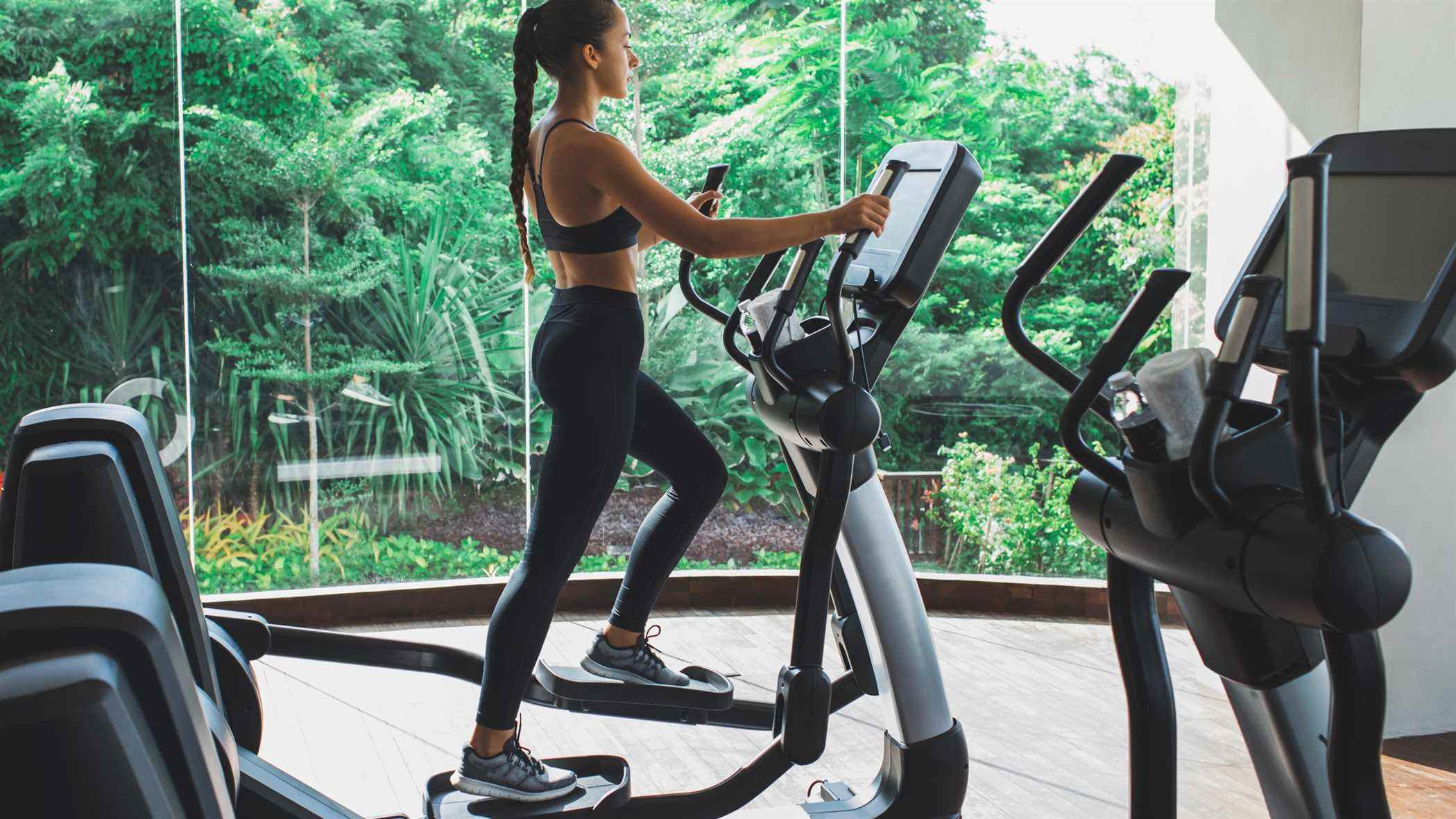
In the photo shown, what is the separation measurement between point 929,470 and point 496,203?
6.70ft

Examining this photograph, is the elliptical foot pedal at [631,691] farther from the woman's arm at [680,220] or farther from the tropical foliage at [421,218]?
the tropical foliage at [421,218]

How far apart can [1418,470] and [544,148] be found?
7.88 ft

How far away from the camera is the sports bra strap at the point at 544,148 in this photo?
220 cm

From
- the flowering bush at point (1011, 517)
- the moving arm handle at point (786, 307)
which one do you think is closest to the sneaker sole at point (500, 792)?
the moving arm handle at point (786, 307)

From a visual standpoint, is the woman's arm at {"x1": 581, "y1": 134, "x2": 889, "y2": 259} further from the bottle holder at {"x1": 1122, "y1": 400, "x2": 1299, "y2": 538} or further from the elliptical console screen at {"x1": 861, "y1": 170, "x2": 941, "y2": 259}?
the bottle holder at {"x1": 1122, "y1": 400, "x2": 1299, "y2": 538}

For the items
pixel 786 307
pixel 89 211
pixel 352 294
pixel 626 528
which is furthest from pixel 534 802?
pixel 89 211

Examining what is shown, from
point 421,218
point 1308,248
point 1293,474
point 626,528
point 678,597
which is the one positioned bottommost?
point 678,597

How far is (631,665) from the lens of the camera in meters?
2.55

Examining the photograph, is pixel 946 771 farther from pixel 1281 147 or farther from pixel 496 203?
pixel 496 203

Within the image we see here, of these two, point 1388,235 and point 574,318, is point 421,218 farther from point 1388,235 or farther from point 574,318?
point 1388,235

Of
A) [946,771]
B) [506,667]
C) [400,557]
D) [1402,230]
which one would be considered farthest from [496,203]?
[1402,230]

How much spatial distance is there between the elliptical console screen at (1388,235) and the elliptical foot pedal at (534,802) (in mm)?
1496

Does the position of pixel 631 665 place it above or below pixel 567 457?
below

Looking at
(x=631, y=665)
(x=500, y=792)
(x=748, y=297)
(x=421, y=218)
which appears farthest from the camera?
(x=421, y=218)
